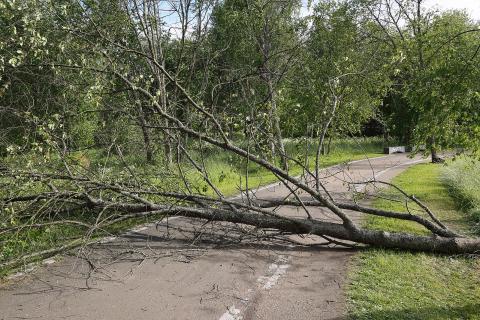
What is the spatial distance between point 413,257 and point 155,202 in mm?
4579

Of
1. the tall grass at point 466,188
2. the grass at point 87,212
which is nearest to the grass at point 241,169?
the grass at point 87,212

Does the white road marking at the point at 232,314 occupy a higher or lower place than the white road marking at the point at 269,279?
higher

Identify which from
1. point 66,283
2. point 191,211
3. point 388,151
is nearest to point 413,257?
point 191,211

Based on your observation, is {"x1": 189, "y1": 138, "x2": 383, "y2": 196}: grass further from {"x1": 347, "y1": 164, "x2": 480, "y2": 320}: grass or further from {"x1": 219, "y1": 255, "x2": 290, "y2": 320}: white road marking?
{"x1": 347, "y1": 164, "x2": 480, "y2": 320}: grass

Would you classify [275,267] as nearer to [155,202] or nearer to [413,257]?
[413,257]

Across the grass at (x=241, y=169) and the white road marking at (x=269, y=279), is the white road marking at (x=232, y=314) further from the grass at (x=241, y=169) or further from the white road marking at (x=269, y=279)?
the grass at (x=241, y=169)

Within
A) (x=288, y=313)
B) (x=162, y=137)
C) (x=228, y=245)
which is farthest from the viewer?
(x=162, y=137)

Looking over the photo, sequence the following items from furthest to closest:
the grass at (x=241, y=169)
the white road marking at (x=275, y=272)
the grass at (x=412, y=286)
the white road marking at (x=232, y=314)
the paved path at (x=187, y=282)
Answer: the grass at (x=241, y=169)
the white road marking at (x=275, y=272)
the grass at (x=412, y=286)
the paved path at (x=187, y=282)
the white road marking at (x=232, y=314)

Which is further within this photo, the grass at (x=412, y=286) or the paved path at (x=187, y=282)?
the grass at (x=412, y=286)

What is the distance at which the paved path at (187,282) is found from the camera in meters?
5.01

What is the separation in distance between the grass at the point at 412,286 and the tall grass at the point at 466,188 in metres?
3.13

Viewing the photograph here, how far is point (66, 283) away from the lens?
5848mm

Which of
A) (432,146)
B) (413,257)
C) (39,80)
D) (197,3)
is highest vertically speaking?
(197,3)

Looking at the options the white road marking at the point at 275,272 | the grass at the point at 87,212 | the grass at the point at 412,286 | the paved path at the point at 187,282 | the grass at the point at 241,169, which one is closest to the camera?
the paved path at the point at 187,282
